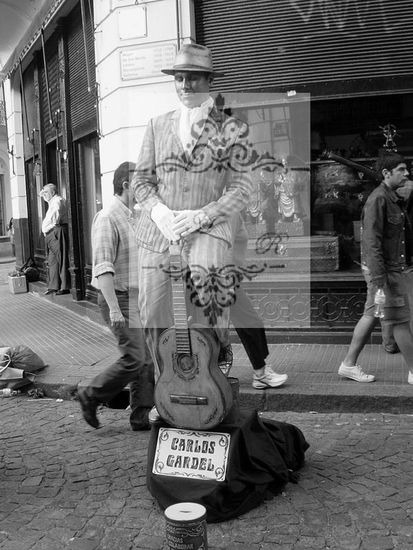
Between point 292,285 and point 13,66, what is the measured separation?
934cm

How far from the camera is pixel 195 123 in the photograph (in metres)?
3.53

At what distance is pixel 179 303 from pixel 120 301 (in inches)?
52.3

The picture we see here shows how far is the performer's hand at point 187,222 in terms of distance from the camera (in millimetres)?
3381

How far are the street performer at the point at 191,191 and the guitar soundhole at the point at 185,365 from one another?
230mm

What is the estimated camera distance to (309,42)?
6871mm

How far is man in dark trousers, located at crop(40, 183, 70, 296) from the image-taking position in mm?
10734

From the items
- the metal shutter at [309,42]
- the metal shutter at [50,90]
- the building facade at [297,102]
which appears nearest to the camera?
the metal shutter at [309,42]

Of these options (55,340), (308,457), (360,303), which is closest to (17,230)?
(55,340)

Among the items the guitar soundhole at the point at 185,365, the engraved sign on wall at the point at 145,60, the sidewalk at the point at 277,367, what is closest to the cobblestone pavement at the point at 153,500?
the sidewalk at the point at 277,367

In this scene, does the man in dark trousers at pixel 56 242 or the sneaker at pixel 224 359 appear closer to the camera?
the sneaker at pixel 224 359

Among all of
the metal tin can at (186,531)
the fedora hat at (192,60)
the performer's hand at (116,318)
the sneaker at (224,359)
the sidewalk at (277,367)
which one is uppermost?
the fedora hat at (192,60)

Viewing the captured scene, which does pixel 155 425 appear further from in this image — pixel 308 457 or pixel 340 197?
pixel 340 197

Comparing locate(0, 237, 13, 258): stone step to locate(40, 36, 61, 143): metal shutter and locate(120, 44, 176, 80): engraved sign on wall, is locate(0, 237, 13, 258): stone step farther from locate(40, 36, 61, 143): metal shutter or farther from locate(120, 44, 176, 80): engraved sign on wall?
locate(120, 44, 176, 80): engraved sign on wall

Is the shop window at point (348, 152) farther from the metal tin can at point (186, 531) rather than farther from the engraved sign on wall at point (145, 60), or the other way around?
the metal tin can at point (186, 531)
